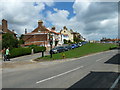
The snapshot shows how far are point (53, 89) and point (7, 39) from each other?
103 ft

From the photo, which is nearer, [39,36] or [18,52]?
[18,52]

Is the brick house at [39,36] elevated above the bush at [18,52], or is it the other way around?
the brick house at [39,36]

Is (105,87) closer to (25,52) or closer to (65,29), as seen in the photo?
(25,52)

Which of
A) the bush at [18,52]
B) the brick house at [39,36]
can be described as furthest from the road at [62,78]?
the brick house at [39,36]

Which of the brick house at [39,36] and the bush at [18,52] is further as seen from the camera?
the brick house at [39,36]

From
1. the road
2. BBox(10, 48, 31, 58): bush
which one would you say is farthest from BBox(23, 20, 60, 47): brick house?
the road

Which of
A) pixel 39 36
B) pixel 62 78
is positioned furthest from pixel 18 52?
pixel 39 36

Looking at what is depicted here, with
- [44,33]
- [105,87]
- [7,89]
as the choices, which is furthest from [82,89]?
[44,33]

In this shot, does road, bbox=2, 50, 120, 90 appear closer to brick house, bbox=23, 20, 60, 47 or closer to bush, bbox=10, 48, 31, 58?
bush, bbox=10, 48, 31, 58

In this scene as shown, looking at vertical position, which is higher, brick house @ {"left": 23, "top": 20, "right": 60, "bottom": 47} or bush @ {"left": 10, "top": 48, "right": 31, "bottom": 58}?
brick house @ {"left": 23, "top": 20, "right": 60, "bottom": 47}

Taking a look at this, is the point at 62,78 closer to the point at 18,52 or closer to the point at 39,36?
the point at 18,52

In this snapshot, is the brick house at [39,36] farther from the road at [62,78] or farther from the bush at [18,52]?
the road at [62,78]

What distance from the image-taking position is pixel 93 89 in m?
7.75

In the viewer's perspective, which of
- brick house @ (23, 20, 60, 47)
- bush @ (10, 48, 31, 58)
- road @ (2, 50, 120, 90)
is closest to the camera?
road @ (2, 50, 120, 90)
